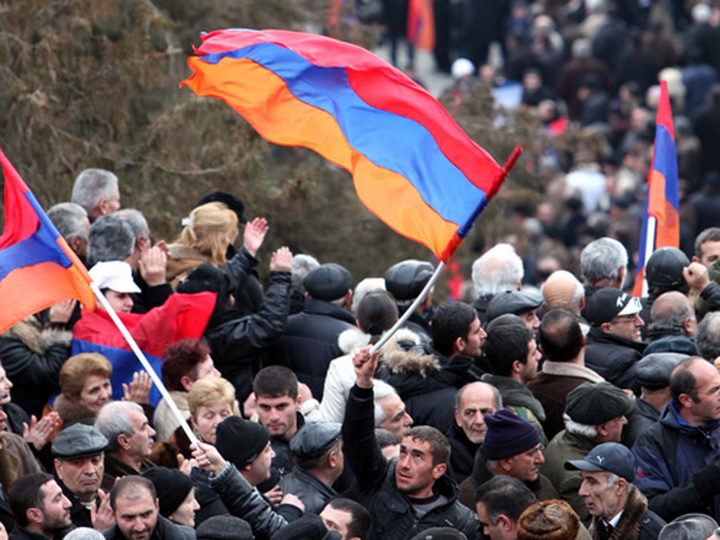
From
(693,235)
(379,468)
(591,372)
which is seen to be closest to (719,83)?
(693,235)

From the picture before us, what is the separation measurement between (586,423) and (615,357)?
1319mm

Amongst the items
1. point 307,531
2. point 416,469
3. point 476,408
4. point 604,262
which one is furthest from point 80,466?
point 604,262

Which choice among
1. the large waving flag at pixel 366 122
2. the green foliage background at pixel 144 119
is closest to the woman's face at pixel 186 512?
the large waving flag at pixel 366 122

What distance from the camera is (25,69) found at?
44.2 feet

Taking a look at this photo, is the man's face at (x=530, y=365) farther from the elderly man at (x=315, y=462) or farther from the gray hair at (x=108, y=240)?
the gray hair at (x=108, y=240)

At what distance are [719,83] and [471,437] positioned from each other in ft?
55.7

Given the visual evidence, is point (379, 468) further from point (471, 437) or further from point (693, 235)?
point (693, 235)

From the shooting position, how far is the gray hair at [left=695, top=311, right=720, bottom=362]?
9.78 metres

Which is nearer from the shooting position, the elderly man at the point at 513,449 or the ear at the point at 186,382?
the elderly man at the point at 513,449

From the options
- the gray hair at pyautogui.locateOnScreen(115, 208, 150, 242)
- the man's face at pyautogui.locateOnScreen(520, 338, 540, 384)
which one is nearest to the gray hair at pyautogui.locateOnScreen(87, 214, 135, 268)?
the gray hair at pyautogui.locateOnScreen(115, 208, 150, 242)

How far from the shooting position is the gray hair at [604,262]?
11.3 metres

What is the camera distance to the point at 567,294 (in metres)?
10.9

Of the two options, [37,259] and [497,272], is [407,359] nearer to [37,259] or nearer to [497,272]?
[497,272]

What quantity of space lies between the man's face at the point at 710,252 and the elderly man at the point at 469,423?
299 centimetres
